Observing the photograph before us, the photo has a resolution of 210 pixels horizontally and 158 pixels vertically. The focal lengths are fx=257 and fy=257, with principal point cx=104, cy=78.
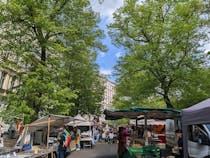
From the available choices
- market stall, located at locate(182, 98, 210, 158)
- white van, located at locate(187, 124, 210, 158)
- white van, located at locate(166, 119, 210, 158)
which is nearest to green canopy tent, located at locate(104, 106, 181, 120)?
white van, located at locate(166, 119, 210, 158)

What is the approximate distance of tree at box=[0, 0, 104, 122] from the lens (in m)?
17.0

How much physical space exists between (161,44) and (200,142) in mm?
12252

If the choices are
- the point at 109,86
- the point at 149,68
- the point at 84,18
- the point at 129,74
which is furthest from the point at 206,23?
the point at 109,86

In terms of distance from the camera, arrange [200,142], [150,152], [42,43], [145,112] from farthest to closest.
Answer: [42,43] → [145,112] → [150,152] → [200,142]

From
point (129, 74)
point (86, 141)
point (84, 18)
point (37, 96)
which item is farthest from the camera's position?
point (86, 141)

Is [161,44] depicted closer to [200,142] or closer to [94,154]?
[94,154]

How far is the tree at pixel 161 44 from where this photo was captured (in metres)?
20.1

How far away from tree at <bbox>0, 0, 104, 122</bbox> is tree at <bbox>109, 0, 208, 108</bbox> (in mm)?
4249

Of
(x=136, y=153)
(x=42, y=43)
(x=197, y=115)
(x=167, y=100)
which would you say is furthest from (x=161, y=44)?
(x=197, y=115)

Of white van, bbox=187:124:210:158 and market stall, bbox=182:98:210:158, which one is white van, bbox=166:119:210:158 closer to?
white van, bbox=187:124:210:158

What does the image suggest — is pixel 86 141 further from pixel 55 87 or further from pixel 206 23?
pixel 206 23

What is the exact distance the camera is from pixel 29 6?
17625 mm

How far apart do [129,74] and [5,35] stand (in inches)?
425

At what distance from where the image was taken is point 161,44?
68.5 ft
